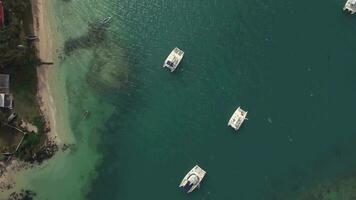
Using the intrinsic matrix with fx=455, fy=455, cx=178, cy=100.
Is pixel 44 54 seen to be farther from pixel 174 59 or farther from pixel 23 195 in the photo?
pixel 23 195

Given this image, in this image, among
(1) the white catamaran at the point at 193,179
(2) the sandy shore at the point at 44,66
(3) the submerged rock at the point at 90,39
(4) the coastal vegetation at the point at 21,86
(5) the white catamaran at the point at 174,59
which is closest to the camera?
(4) the coastal vegetation at the point at 21,86

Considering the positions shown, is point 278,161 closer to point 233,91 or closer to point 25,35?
point 233,91

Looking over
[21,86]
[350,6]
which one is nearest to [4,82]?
[21,86]

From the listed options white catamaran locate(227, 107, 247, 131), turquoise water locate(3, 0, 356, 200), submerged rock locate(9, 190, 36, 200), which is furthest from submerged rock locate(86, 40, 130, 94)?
submerged rock locate(9, 190, 36, 200)

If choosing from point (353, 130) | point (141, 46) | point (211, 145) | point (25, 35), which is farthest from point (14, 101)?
point (353, 130)

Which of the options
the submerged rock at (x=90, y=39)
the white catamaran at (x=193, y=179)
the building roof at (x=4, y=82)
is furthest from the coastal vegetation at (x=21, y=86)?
the white catamaran at (x=193, y=179)

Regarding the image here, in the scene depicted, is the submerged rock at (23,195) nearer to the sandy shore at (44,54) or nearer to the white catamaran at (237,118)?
the sandy shore at (44,54)
